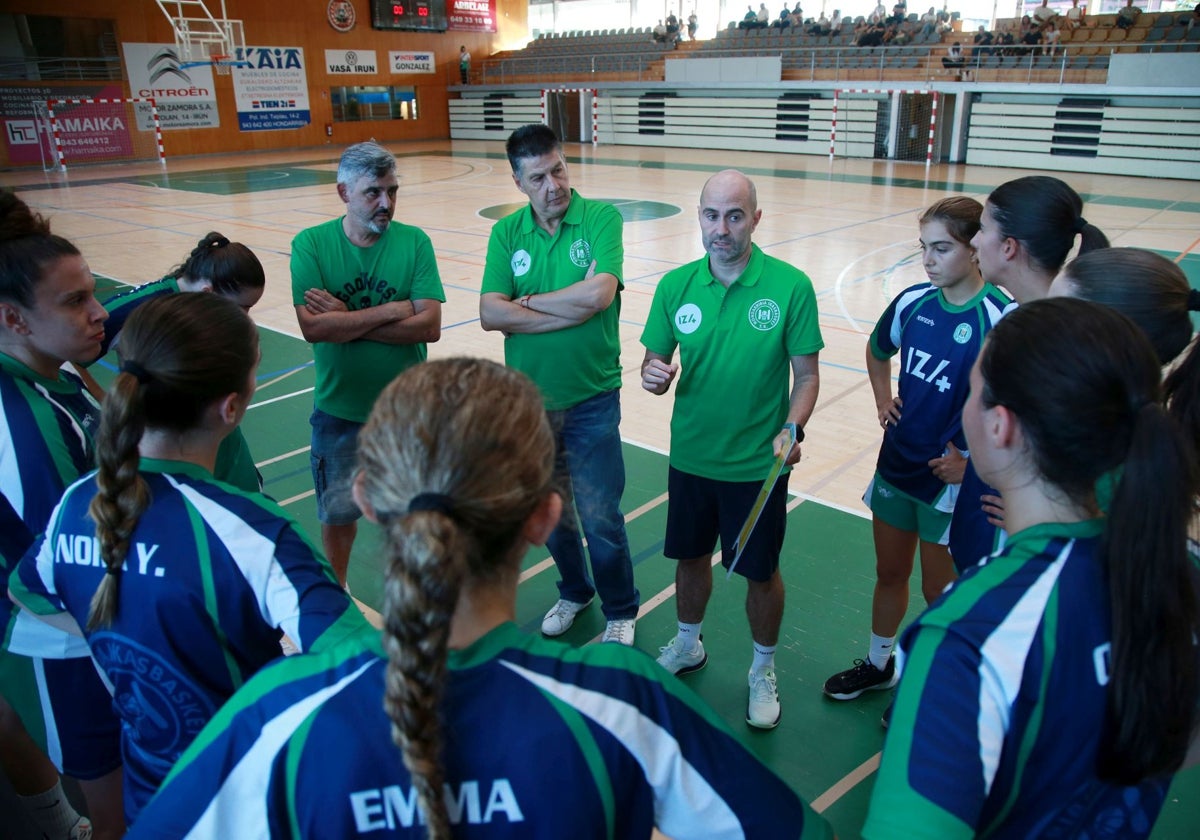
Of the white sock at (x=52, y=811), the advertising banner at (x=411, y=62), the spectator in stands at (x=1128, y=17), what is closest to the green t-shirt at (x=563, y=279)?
the white sock at (x=52, y=811)

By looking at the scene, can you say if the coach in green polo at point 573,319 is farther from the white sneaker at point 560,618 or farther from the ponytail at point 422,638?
the ponytail at point 422,638

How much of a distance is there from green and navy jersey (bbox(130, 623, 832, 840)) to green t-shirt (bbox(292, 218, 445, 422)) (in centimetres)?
242

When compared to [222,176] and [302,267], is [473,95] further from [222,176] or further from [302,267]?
[302,267]

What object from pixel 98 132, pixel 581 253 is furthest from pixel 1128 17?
pixel 98 132

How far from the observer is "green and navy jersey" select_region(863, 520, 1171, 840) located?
115cm

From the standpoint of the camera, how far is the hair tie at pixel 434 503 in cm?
106

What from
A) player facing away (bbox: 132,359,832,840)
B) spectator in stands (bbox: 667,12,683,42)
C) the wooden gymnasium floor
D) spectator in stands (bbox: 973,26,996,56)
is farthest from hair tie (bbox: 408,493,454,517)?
spectator in stands (bbox: 667,12,683,42)

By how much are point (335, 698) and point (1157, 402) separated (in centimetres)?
127

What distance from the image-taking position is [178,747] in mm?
1649

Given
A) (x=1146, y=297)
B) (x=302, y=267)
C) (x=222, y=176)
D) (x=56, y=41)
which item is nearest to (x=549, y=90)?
(x=222, y=176)

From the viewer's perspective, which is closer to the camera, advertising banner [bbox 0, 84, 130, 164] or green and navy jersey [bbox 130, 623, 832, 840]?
green and navy jersey [bbox 130, 623, 832, 840]

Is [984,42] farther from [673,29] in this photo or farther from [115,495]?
[115,495]

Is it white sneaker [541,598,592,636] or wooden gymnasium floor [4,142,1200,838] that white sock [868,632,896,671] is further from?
white sneaker [541,598,592,636]

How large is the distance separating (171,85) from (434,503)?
27095 mm
